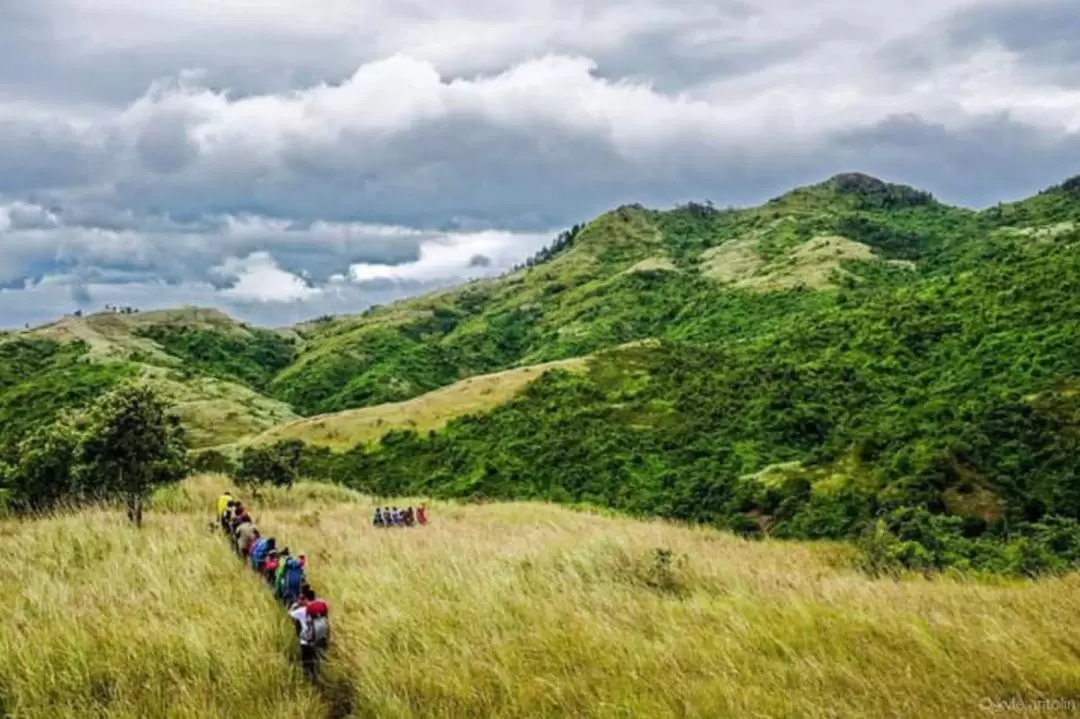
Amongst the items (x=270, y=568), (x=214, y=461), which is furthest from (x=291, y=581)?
(x=214, y=461)

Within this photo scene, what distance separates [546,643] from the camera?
745 centimetres

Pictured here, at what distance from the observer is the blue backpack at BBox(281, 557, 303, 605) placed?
9734mm

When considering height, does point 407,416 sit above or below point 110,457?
below

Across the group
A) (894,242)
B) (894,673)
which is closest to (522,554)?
(894,673)

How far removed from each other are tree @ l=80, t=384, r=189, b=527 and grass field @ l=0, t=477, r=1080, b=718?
959 cm

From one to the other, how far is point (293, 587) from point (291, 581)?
8 cm

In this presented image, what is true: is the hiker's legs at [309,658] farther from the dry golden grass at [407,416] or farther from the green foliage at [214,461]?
the dry golden grass at [407,416]

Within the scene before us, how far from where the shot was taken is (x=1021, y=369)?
2462 inches

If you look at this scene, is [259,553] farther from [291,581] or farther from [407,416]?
[407,416]

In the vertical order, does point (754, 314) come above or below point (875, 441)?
above

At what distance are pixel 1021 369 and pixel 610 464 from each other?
3131 centimetres

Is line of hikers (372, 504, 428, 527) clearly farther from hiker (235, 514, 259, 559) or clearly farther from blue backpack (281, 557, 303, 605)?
blue backpack (281, 557, 303, 605)

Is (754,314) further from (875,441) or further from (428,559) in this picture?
(428,559)

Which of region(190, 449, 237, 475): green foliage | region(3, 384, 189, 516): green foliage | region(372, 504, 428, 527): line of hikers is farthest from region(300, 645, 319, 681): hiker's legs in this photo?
region(190, 449, 237, 475): green foliage
